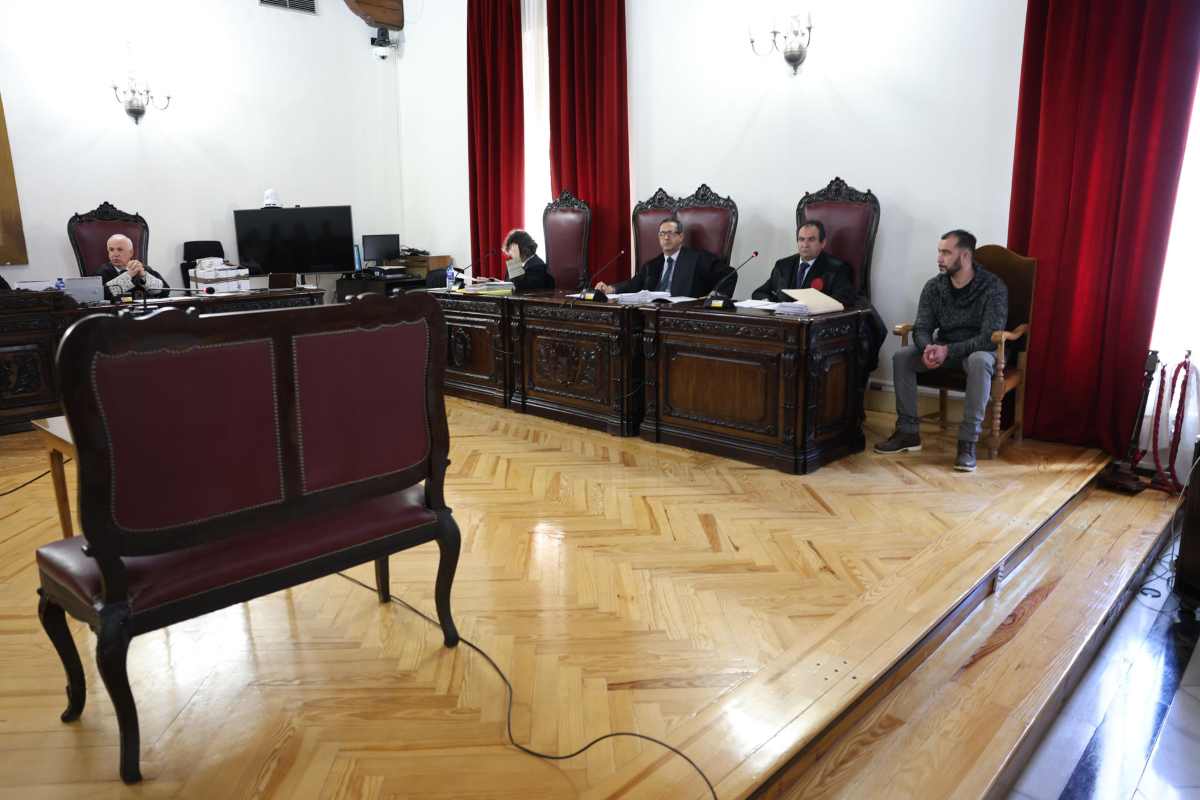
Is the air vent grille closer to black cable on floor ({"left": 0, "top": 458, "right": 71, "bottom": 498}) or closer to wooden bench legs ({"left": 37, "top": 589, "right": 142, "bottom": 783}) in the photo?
black cable on floor ({"left": 0, "top": 458, "right": 71, "bottom": 498})

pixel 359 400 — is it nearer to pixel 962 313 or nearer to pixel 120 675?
pixel 120 675

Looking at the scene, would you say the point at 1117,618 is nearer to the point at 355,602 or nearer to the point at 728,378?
the point at 728,378

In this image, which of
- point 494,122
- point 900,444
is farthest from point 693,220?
point 494,122

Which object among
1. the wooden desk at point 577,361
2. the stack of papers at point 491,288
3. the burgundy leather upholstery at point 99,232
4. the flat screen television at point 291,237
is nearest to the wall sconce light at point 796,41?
the wooden desk at point 577,361

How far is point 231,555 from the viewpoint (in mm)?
1628

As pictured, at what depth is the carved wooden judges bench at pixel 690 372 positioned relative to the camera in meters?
3.35

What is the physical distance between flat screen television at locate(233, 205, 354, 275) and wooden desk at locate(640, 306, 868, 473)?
9.92 feet

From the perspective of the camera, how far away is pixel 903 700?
6.18 ft

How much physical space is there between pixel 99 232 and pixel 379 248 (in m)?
1.88

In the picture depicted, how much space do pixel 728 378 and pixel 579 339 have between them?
0.87 meters

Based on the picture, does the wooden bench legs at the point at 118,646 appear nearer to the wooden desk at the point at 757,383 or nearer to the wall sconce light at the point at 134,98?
the wooden desk at the point at 757,383

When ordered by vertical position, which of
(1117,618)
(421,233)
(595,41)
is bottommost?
(1117,618)

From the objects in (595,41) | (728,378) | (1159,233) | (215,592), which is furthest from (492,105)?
(215,592)

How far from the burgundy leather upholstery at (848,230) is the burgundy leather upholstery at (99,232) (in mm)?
4086
